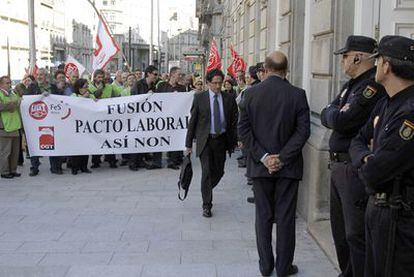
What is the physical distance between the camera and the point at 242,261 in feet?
18.4

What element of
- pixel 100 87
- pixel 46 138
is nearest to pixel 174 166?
pixel 100 87

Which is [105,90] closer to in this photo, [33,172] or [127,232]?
[33,172]

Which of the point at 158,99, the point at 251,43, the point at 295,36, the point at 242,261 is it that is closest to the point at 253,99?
the point at 242,261

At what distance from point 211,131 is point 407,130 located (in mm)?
4551

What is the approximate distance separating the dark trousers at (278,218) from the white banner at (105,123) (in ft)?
20.2

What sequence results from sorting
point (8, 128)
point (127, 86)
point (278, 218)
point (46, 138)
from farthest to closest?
1. point (127, 86)
2. point (46, 138)
3. point (8, 128)
4. point (278, 218)

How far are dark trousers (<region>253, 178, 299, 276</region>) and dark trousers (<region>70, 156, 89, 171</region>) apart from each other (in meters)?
6.30

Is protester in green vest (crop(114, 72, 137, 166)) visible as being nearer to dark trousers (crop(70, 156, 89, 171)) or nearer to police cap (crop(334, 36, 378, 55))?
dark trousers (crop(70, 156, 89, 171))

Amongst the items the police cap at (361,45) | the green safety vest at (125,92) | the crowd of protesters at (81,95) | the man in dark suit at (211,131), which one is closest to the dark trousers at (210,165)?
the man in dark suit at (211,131)

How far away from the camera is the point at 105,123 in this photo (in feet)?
36.1

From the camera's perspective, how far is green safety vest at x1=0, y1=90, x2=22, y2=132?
10.0m

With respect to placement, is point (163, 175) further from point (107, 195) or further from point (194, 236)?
point (194, 236)

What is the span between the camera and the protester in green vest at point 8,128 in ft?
32.9

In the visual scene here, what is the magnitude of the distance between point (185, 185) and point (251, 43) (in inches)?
389
